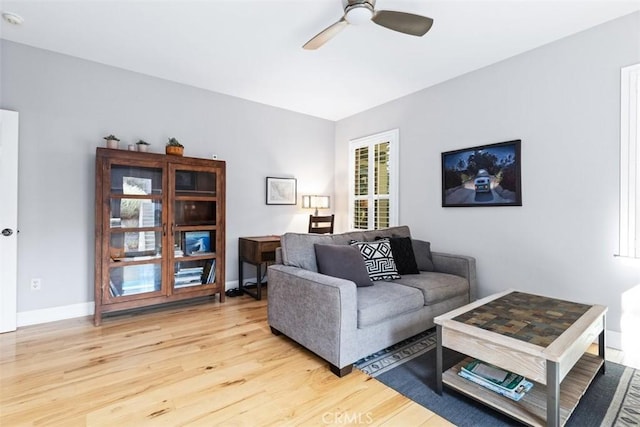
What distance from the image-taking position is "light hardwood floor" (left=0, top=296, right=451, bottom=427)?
159 cm

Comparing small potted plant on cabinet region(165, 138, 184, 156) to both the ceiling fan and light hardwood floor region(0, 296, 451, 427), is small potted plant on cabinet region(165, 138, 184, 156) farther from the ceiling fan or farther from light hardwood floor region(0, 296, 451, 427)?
the ceiling fan

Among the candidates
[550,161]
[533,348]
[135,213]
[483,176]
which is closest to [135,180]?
[135,213]

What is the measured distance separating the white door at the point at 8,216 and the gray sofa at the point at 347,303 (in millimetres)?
2290

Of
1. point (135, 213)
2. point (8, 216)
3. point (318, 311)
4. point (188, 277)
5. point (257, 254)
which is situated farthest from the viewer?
point (257, 254)

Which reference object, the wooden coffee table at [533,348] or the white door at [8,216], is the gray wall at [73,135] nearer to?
the white door at [8,216]

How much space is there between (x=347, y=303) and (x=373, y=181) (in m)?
2.69

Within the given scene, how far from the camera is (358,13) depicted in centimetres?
194

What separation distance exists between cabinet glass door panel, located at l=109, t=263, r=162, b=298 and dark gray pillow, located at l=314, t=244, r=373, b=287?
1.78 metres

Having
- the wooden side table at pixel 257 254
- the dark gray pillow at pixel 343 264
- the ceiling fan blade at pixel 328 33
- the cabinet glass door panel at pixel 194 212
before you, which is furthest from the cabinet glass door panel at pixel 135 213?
the ceiling fan blade at pixel 328 33

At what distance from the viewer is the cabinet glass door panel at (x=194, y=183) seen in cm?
327

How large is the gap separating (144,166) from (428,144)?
3125 mm

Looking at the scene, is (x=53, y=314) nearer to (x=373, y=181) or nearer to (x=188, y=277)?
(x=188, y=277)

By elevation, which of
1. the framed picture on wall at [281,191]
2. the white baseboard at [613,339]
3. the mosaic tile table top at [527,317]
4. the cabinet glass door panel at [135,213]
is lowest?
the white baseboard at [613,339]

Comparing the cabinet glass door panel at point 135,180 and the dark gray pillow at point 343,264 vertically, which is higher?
the cabinet glass door panel at point 135,180
